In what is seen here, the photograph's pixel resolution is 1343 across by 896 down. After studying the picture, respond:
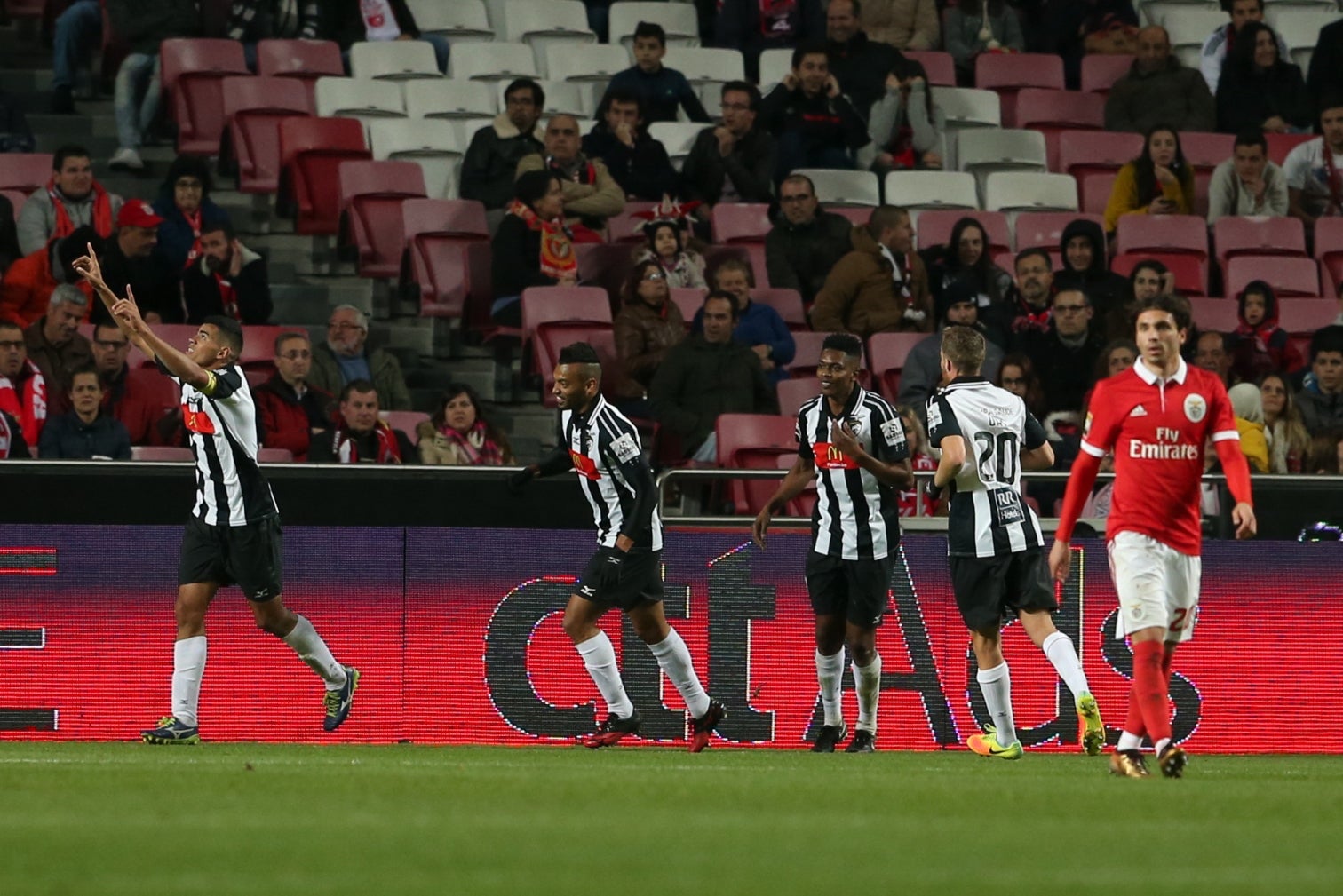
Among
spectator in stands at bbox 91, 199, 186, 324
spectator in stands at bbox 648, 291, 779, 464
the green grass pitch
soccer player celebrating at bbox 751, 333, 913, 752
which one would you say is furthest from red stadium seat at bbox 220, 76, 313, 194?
the green grass pitch

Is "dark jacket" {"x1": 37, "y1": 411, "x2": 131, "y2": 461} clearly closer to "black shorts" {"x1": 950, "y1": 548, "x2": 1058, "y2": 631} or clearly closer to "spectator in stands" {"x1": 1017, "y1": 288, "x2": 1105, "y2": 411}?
"black shorts" {"x1": 950, "y1": 548, "x2": 1058, "y2": 631}

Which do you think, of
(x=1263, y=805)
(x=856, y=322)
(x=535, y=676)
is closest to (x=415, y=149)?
(x=856, y=322)

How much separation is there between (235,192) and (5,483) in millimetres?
5333

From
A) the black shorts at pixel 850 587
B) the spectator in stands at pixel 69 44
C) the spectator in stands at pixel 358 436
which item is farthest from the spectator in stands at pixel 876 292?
the spectator in stands at pixel 69 44

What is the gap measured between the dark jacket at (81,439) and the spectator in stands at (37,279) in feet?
5.77

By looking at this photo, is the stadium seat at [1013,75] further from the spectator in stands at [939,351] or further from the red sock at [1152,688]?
the red sock at [1152,688]

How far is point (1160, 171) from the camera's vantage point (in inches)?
701

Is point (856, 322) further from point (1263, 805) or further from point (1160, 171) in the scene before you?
point (1263, 805)

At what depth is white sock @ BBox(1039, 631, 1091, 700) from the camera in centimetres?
1076

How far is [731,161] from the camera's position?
56.3 ft

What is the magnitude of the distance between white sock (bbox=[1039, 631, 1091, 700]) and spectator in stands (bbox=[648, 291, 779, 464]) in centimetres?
354

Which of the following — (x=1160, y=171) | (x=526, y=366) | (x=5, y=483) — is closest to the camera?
(x=5, y=483)

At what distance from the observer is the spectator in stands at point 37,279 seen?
1418 cm

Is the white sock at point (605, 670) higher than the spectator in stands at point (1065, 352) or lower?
lower
